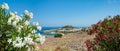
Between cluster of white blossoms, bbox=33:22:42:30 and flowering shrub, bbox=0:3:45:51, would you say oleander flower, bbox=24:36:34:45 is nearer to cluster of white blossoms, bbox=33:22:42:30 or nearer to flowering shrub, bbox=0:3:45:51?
flowering shrub, bbox=0:3:45:51

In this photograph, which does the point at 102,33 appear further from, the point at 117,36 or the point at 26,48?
the point at 26,48

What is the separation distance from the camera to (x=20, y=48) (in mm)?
8406

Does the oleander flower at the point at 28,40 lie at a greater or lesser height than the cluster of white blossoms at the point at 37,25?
lesser

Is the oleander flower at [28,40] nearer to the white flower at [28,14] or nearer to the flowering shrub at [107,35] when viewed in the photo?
the white flower at [28,14]

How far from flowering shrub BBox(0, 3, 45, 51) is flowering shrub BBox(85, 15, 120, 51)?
456cm

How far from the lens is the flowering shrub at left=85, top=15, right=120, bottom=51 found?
42.4 feet

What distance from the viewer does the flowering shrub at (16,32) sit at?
8.38 meters

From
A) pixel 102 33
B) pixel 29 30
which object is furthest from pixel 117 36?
pixel 29 30

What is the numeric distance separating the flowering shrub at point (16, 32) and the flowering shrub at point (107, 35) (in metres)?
4.56

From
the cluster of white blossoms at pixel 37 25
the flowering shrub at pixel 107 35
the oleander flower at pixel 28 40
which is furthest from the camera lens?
the flowering shrub at pixel 107 35

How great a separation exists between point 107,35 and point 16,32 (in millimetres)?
5229

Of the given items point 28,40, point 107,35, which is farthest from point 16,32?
point 107,35

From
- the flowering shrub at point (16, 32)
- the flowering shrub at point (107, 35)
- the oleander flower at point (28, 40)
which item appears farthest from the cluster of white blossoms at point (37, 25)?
the flowering shrub at point (107, 35)

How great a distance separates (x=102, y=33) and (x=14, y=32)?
5.54 metres
